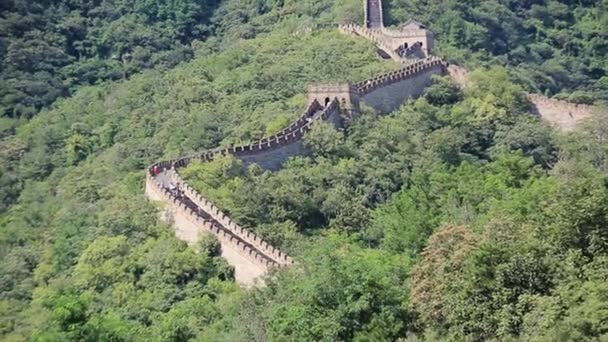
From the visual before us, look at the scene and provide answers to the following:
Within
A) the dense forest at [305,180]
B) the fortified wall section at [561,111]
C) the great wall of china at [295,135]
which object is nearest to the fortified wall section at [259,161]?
the great wall of china at [295,135]

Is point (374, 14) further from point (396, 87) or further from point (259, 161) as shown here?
Result: point (259, 161)

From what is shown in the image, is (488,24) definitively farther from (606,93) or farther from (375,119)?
Answer: (375,119)

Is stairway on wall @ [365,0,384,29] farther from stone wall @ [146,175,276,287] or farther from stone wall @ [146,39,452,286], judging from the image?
stone wall @ [146,175,276,287]

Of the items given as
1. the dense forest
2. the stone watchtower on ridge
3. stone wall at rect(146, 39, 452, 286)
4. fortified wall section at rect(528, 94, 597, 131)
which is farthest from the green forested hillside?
stone wall at rect(146, 39, 452, 286)

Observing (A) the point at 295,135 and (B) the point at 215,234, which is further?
(A) the point at 295,135

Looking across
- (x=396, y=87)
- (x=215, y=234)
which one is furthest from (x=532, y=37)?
(x=215, y=234)

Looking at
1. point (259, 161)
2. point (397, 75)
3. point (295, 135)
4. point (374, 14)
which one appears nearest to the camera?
point (259, 161)

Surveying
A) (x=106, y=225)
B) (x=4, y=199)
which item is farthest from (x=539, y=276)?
(x=4, y=199)
